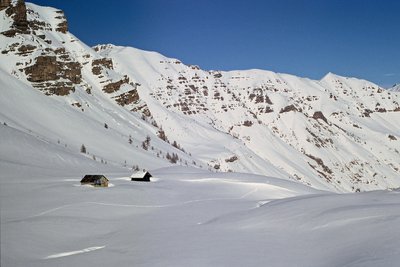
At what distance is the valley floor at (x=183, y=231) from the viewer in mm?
11781

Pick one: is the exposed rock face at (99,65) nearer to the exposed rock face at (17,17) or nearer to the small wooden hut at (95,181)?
the exposed rock face at (17,17)

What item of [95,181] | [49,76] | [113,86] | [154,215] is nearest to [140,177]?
[95,181]

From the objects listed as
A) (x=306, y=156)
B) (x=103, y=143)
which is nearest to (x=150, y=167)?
(x=103, y=143)

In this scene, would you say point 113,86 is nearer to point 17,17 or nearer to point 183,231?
point 17,17

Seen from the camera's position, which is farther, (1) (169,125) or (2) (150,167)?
(1) (169,125)

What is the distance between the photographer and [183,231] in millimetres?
16719

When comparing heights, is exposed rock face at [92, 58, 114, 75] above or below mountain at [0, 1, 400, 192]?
above

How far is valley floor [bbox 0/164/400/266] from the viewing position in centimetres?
1178

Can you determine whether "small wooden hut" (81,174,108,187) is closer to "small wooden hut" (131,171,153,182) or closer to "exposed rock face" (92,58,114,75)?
"small wooden hut" (131,171,153,182)

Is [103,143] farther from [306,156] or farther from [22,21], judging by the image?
[306,156]

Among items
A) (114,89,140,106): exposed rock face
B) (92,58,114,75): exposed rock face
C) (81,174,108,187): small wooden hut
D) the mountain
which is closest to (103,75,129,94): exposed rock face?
the mountain

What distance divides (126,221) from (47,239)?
5142mm

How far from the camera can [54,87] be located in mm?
89250

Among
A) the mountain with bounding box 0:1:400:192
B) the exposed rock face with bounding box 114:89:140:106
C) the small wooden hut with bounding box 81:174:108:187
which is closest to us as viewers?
the small wooden hut with bounding box 81:174:108:187
